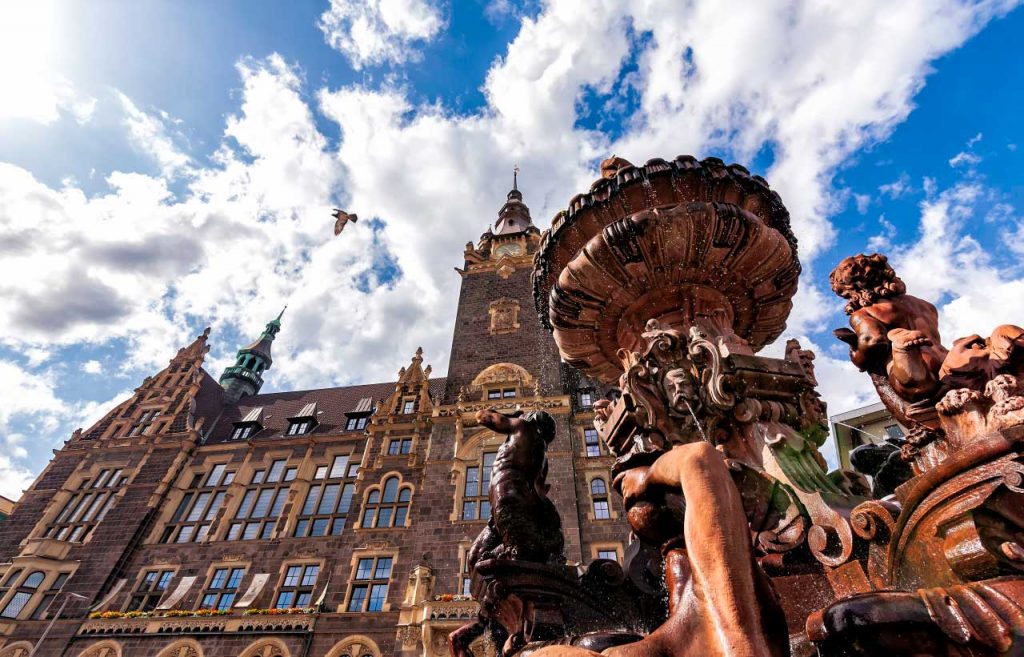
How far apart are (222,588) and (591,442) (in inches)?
556

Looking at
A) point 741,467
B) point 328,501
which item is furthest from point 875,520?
point 328,501

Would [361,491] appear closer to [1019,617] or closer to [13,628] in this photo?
[13,628]

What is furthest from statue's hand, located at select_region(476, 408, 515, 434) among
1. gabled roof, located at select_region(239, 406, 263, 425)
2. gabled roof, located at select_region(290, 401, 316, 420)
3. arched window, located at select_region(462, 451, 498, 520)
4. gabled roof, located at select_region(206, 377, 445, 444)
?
gabled roof, located at select_region(239, 406, 263, 425)

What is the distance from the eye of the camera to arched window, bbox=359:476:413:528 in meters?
18.6

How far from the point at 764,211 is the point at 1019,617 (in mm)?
4428

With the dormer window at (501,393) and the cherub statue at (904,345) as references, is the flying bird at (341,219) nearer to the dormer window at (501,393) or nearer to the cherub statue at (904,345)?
the dormer window at (501,393)

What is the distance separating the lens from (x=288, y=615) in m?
16.5

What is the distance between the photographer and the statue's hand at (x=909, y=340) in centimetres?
265

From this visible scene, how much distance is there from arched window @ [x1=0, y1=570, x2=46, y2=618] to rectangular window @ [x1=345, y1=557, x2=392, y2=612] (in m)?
12.8

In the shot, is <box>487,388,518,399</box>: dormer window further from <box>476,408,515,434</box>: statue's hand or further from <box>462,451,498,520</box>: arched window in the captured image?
<box>476,408,515,434</box>: statue's hand

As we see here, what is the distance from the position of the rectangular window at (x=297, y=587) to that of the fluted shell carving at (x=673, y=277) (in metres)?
17.1

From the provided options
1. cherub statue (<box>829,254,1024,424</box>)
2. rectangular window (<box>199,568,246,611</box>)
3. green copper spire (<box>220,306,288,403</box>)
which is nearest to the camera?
cherub statue (<box>829,254,1024,424</box>)

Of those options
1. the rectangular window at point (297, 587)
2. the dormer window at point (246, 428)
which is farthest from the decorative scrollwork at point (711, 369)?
the dormer window at point (246, 428)

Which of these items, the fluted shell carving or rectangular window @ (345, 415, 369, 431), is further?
rectangular window @ (345, 415, 369, 431)
